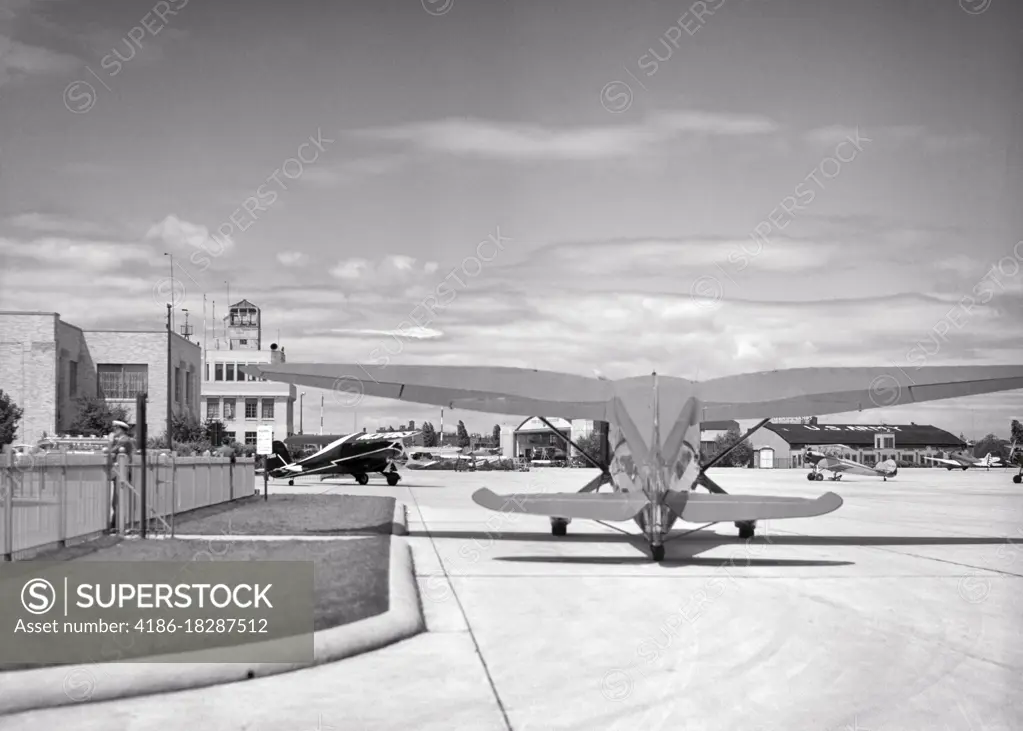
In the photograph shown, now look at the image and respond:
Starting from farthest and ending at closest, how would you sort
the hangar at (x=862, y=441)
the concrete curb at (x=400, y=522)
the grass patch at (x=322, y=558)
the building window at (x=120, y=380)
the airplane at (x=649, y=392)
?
the hangar at (x=862, y=441) → the building window at (x=120, y=380) → the concrete curb at (x=400, y=522) → the airplane at (x=649, y=392) → the grass patch at (x=322, y=558)

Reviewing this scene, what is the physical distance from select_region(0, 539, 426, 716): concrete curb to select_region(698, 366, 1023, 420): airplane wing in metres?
10.2

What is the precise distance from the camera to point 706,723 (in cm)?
624

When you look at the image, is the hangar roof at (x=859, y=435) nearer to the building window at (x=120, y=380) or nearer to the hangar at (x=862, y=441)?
the hangar at (x=862, y=441)

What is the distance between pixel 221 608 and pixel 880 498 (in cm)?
3047

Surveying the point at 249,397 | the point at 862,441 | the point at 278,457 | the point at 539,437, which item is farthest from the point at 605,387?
the point at 862,441

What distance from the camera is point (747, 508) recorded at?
1379cm

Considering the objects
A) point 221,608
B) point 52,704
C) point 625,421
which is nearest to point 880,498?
point 625,421

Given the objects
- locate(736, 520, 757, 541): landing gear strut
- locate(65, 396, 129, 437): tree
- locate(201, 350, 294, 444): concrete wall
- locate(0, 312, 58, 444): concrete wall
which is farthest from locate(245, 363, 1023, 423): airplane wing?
locate(201, 350, 294, 444): concrete wall

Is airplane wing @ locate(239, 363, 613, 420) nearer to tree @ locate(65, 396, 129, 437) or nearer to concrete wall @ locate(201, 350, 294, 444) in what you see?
tree @ locate(65, 396, 129, 437)

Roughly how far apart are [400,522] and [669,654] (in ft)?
45.4

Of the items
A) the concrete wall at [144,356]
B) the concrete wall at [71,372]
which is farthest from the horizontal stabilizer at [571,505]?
the concrete wall at [144,356]

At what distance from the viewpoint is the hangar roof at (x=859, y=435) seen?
136500 mm

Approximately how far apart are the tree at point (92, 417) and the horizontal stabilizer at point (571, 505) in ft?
193

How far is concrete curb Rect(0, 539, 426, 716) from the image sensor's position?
6441 millimetres
